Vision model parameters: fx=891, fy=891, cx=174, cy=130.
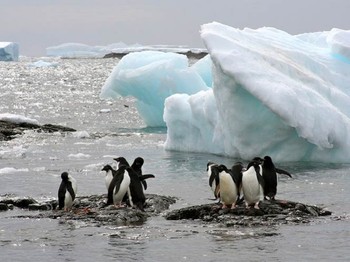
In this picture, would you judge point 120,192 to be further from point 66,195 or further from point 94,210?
point 66,195

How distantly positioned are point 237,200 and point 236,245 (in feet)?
8.02

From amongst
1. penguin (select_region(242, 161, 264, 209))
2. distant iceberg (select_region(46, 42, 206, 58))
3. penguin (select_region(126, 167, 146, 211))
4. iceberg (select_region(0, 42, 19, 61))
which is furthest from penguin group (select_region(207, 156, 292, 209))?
distant iceberg (select_region(46, 42, 206, 58))

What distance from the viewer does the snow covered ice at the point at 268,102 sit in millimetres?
18484

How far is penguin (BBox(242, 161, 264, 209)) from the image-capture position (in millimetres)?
12469

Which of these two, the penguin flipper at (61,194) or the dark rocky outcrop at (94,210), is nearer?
the dark rocky outcrop at (94,210)

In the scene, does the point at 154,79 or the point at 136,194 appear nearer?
the point at 136,194

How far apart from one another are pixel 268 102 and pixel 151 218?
6.45 meters

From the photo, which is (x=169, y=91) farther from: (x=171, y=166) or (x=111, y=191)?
(x=111, y=191)

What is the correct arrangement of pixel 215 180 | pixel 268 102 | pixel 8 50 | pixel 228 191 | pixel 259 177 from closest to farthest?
1. pixel 228 191
2. pixel 259 177
3. pixel 215 180
4. pixel 268 102
5. pixel 8 50

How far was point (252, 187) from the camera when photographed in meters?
12.5

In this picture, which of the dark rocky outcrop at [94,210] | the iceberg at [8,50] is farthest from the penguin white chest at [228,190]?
the iceberg at [8,50]

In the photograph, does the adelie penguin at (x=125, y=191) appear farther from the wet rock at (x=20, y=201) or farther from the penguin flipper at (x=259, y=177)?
the penguin flipper at (x=259, y=177)

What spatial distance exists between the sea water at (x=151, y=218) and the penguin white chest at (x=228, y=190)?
77 cm

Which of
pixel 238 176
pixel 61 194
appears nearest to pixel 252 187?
pixel 238 176
